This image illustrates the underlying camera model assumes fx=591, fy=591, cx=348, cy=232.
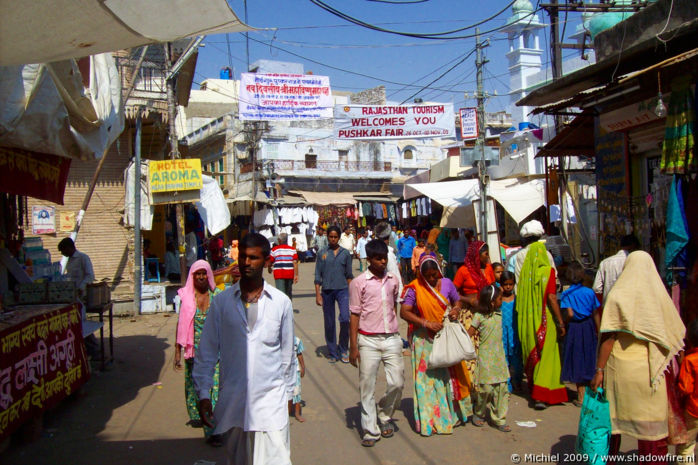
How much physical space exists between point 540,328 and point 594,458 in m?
2.34

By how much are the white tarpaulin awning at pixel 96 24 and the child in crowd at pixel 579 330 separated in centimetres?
414

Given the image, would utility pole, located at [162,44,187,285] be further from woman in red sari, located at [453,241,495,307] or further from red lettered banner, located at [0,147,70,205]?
woman in red sari, located at [453,241,495,307]

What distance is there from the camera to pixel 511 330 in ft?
21.5

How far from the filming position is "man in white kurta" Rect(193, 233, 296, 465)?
3.25m

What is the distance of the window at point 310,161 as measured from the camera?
37.5 metres

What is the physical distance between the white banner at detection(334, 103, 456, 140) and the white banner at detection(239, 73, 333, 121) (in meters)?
2.67

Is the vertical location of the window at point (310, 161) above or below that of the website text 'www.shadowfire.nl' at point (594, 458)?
above

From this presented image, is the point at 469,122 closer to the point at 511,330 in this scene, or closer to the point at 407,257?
the point at 407,257

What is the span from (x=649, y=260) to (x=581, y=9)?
34.2ft

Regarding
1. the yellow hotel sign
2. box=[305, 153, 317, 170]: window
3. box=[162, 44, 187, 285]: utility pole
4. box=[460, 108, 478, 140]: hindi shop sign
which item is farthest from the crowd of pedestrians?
box=[305, 153, 317, 170]: window

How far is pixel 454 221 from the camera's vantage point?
14992 mm

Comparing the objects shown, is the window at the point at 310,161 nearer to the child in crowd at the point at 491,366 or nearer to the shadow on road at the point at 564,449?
the child in crowd at the point at 491,366

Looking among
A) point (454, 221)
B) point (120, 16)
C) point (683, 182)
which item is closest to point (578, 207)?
point (454, 221)

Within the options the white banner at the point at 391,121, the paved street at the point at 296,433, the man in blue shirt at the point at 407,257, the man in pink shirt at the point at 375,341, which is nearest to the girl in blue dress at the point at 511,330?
the paved street at the point at 296,433
